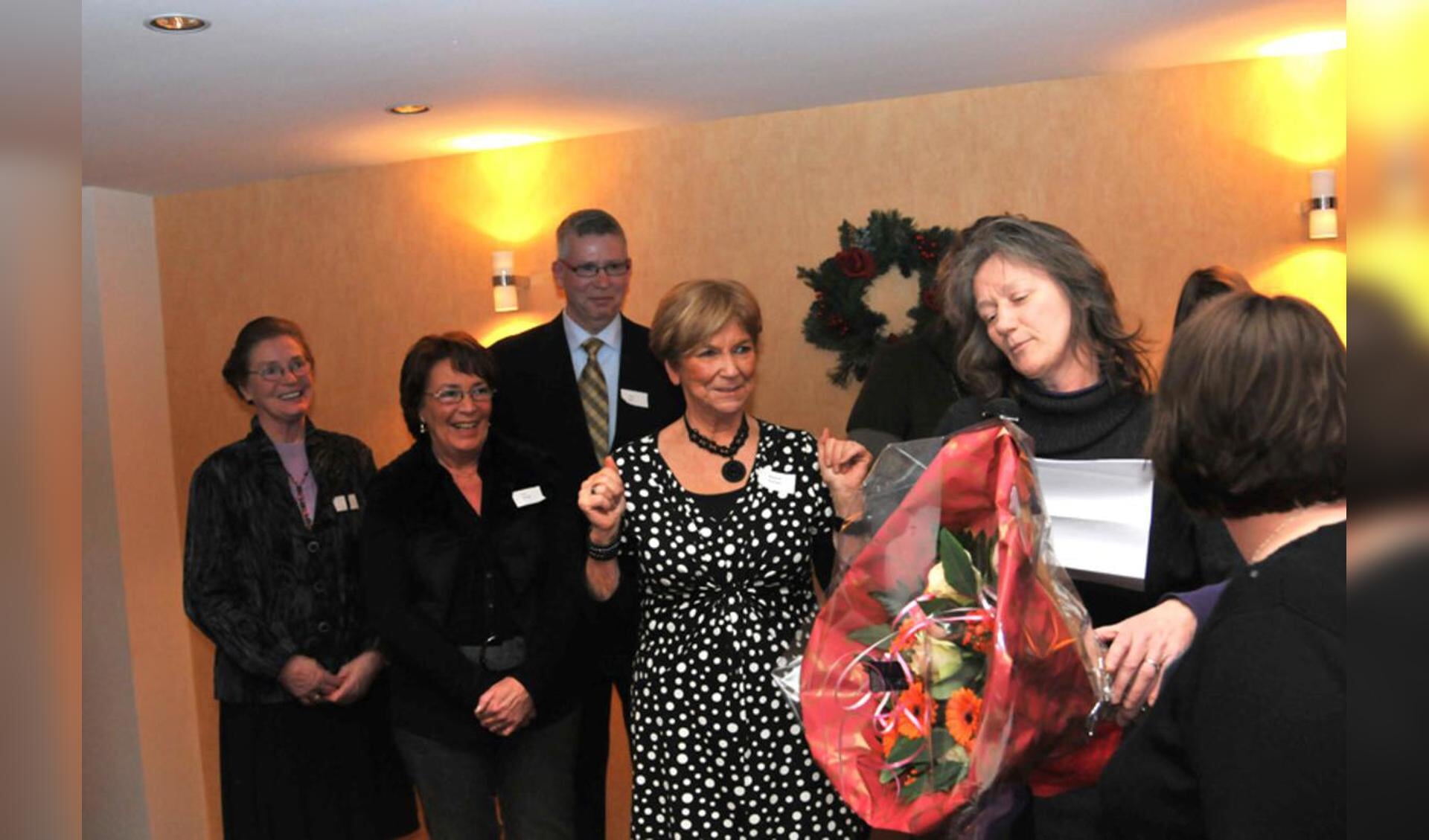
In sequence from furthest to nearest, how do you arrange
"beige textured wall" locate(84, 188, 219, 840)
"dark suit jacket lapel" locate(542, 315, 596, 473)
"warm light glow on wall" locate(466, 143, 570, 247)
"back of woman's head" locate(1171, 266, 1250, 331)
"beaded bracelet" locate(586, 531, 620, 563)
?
"beige textured wall" locate(84, 188, 219, 840) < "warm light glow on wall" locate(466, 143, 570, 247) < "dark suit jacket lapel" locate(542, 315, 596, 473) < "back of woman's head" locate(1171, 266, 1250, 331) < "beaded bracelet" locate(586, 531, 620, 563)

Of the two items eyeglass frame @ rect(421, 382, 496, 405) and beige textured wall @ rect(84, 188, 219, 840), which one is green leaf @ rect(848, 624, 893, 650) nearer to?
eyeglass frame @ rect(421, 382, 496, 405)

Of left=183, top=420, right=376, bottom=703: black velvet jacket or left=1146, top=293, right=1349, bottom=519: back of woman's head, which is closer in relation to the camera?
left=1146, top=293, right=1349, bottom=519: back of woman's head

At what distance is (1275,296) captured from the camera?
1.21 m

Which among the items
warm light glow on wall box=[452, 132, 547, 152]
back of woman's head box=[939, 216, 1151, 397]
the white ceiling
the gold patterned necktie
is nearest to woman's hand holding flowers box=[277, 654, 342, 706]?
the gold patterned necktie

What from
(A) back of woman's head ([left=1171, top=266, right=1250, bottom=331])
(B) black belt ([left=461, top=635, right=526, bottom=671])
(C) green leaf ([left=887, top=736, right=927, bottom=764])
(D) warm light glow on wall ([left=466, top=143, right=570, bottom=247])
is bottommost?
(B) black belt ([left=461, top=635, right=526, bottom=671])

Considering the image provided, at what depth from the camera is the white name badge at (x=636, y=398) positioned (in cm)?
369

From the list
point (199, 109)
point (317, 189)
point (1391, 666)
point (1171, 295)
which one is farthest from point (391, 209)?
point (1391, 666)

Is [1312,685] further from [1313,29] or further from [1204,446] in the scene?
[1313,29]

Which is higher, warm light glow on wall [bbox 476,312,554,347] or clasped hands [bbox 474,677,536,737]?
warm light glow on wall [bbox 476,312,554,347]

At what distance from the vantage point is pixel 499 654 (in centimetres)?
321

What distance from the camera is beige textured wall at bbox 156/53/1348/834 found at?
4.53 meters

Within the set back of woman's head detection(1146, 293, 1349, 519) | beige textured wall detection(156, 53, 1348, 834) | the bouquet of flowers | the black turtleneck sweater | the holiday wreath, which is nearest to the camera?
back of woman's head detection(1146, 293, 1349, 519)

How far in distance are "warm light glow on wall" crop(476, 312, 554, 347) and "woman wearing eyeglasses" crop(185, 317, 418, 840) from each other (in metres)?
1.67

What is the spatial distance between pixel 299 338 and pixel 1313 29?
3070 mm
